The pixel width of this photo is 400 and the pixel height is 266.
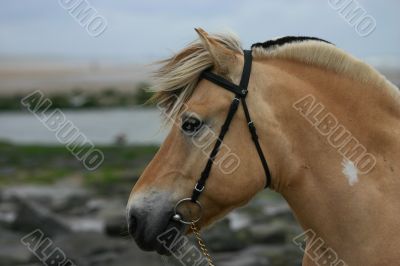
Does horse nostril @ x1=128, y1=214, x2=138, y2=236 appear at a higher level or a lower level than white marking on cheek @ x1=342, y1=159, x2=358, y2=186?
lower

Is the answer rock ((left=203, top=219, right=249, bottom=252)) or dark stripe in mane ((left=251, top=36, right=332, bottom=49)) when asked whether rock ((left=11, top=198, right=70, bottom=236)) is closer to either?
rock ((left=203, top=219, right=249, bottom=252))

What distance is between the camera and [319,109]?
3758 millimetres

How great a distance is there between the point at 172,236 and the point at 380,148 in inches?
57.0

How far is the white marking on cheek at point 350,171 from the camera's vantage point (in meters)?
3.63

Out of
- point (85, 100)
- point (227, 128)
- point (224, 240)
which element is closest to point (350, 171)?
point (227, 128)

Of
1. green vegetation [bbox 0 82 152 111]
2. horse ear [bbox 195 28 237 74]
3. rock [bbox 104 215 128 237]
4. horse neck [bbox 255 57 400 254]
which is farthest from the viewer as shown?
green vegetation [bbox 0 82 152 111]

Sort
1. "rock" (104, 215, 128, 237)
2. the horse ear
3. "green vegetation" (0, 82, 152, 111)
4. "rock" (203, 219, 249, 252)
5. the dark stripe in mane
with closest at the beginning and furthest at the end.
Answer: the horse ear, the dark stripe in mane, "rock" (203, 219, 249, 252), "rock" (104, 215, 128, 237), "green vegetation" (0, 82, 152, 111)

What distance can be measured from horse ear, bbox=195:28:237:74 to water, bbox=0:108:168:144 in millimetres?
21280

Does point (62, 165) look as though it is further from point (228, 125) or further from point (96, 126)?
point (228, 125)

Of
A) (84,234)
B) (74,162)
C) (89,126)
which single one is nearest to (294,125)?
(84,234)

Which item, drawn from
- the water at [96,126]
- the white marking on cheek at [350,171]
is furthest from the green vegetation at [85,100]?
the white marking on cheek at [350,171]

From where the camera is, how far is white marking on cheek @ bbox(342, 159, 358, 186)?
11.9 feet

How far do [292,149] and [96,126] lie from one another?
30514 millimetres

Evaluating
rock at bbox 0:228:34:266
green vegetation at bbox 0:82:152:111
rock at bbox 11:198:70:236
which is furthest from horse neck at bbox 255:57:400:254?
green vegetation at bbox 0:82:152:111
